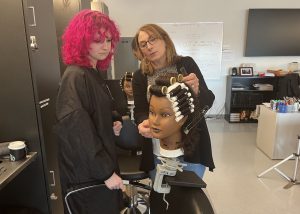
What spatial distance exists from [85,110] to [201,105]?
1.70 ft

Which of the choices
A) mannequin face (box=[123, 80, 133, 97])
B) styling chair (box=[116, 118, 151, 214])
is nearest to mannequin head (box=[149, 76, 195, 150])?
styling chair (box=[116, 118, 151, 214])

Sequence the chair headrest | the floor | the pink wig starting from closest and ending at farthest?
the pink wig
the chair headrest
the floor

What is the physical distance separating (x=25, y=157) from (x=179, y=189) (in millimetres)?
833

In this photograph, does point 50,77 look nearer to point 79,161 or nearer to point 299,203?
point 79,161

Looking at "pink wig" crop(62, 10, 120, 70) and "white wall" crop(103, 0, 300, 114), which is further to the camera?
"white wall" crop(103, 0, 300, 114)

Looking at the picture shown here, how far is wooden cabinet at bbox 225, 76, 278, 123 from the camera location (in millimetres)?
4547

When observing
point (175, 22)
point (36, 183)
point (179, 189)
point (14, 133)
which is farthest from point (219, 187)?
point (175, 22)

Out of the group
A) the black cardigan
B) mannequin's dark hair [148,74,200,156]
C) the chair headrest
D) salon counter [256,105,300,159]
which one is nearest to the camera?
mannequin's dark hair [148,74,200,156]

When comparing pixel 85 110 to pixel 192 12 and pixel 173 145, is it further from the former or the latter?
pixel 192 12

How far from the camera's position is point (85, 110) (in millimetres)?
1059

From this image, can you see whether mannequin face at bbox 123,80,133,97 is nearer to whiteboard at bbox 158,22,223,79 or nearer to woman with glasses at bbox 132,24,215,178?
woman with glasses at bbox 132,24,215,178

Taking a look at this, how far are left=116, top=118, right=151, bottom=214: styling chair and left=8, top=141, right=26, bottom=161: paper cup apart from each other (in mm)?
557

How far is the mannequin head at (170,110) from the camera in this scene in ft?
3.16

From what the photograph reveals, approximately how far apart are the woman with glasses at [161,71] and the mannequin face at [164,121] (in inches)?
5.1
